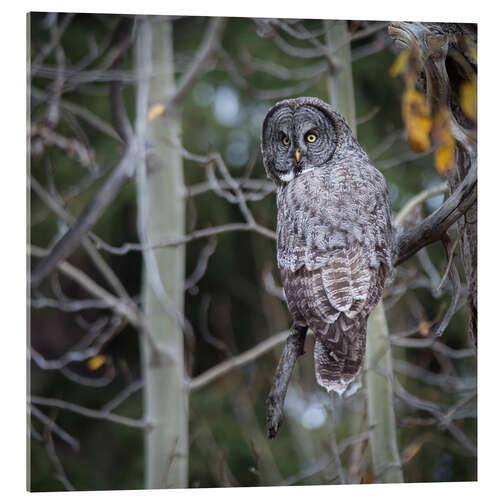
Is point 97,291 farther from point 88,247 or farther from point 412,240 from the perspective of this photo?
point 412,240

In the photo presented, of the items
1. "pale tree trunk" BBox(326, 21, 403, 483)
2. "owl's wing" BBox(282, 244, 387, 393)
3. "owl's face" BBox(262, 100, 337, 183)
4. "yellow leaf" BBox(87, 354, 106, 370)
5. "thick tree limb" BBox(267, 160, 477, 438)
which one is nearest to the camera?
"owl's wing" BBox(282, 244, 387, 393)

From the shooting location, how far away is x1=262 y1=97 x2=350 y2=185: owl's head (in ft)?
10.3

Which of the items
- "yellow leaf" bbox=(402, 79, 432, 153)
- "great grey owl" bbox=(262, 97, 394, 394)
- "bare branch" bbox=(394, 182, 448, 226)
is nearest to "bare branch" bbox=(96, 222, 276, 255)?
"great grey owl" bbox=(262, 97, 394, 394)

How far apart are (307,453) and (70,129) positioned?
1.82 m

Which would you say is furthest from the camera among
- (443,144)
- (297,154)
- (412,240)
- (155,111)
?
(443,144)

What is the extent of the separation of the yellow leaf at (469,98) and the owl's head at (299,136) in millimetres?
589

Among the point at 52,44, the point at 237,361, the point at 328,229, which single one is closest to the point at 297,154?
the point at 328,229

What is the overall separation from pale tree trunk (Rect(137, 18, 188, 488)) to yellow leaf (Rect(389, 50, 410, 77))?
3.00 feet

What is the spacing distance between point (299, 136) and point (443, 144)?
692 mm

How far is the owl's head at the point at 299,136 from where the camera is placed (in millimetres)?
3127

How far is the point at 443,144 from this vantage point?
3.44 metres

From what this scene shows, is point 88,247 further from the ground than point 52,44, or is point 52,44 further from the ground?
point 52,44

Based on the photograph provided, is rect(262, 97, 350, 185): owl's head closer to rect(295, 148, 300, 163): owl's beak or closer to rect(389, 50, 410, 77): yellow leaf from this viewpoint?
rect(295, 148, 300, 163): owl's beak
